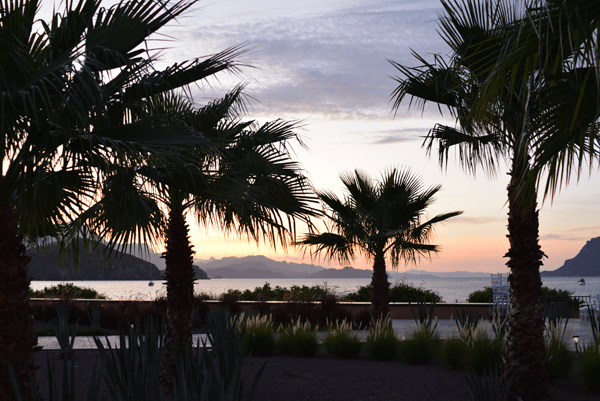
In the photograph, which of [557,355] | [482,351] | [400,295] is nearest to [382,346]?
[482,351]

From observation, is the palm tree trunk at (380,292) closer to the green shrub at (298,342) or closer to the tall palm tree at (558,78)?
the green shrub at (298,342)

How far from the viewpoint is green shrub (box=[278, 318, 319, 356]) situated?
10.7m

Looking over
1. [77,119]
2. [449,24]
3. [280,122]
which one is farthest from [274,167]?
[77,119]

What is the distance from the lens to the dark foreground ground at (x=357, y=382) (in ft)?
24.0

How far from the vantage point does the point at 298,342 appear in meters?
10.7

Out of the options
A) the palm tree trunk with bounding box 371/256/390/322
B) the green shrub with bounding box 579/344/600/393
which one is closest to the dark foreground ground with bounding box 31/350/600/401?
the green shrub with bounding box 579/344/600/393

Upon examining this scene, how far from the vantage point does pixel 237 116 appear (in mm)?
8461

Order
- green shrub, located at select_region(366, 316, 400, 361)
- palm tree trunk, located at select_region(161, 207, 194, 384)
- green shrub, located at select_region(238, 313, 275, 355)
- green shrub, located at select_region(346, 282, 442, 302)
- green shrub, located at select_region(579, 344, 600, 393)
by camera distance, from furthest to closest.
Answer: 1. green shrub, located at select_region(346, 282, 442, 302)
2. green shrub, located at select_region(238, 313, 275, 355)
3. green shrub, located at select_region(366, 316, 400, 361)
4. palm tree trunk, located at select_region(161, 207, 194, 384)
5. green shrub, located at select_region(579, 344, 600, 393)

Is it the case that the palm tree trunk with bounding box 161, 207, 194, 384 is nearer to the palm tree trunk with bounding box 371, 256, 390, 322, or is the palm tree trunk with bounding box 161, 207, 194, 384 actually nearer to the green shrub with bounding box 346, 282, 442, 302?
the palm tree trunk with bounding box 371, 256, 390, 322

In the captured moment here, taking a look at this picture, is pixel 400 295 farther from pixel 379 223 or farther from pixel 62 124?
pixel 62 124

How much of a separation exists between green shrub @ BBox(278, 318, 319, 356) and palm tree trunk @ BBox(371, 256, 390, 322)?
2275mm

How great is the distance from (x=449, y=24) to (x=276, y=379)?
5.97 m

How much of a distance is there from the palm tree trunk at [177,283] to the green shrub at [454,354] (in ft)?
14.7

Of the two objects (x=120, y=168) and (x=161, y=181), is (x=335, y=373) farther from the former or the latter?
(x=120, y=168)
